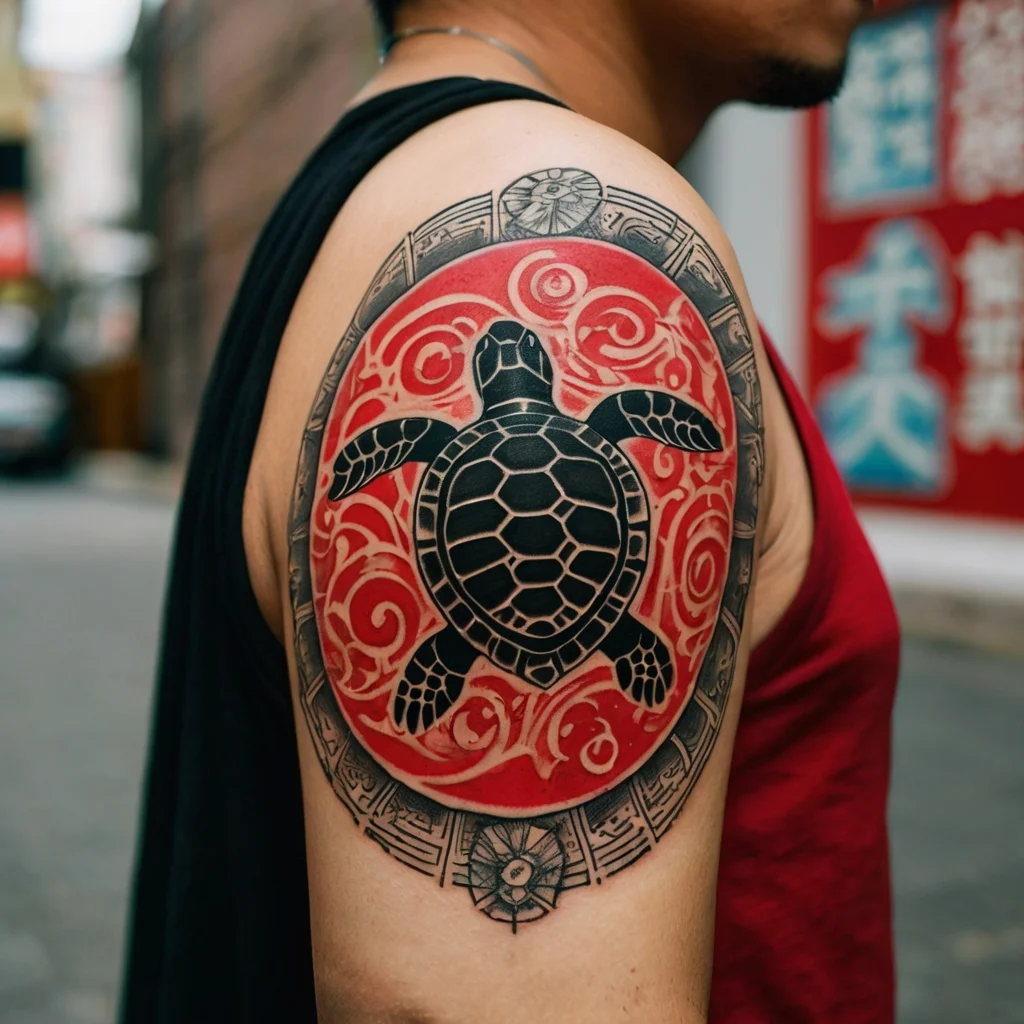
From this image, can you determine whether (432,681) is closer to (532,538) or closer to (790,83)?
(532,538)

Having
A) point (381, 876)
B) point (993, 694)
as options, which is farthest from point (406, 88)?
point (993, 694)

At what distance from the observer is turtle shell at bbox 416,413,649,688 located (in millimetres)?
670

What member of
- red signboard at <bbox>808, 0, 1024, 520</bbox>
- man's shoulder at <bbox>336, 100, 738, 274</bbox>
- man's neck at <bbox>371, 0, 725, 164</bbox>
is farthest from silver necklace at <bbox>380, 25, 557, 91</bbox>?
red signboard at <bbox>808, 0, 1024, 520</bbox>

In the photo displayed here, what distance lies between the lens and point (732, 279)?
0.76m

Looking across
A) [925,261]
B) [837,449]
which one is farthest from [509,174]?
[837,449]

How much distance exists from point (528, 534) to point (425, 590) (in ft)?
0.23

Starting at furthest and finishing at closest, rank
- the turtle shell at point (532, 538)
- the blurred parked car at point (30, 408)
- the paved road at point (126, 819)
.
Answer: the blurred parked car at point (30, 408) < the paved road at point (126, 819) < the turtle shell at point (532, 538)

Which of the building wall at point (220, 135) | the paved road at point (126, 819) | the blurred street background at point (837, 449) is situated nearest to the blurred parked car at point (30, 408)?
the blurred street background at point (837, 449)

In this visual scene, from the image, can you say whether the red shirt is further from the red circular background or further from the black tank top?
the black tank top

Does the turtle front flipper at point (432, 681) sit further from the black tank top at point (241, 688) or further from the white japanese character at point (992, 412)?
the white japanese character at point (992, 412)

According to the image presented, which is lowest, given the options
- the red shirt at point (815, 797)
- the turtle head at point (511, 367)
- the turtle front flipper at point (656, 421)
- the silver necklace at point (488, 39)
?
the red shirt at point (815, 797)

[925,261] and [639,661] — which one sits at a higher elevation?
[925,261]

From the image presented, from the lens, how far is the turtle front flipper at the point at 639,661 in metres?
0.69

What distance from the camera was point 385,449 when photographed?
71 centimetres
